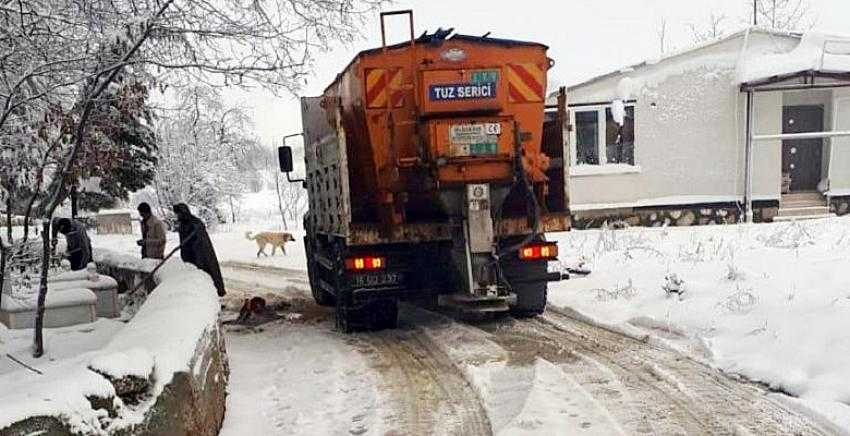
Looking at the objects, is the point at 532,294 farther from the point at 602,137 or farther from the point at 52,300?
the point at 602,137

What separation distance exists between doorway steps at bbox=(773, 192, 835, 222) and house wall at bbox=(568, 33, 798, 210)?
1.79 ft

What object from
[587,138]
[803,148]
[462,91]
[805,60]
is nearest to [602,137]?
[587,138]

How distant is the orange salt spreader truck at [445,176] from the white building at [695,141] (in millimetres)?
9068

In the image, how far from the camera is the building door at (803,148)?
55.3 ft

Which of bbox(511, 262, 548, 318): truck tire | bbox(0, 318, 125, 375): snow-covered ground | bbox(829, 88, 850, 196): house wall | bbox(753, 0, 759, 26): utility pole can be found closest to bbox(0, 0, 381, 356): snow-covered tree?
bbox(0, 318, 125, 375): snow-covered ground

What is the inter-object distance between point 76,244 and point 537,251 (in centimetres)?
711

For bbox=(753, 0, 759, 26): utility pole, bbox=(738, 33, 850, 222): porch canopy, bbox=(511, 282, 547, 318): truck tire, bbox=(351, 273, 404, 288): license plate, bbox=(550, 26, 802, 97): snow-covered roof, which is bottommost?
bbox=(511, 282, 547, 318): truck tire

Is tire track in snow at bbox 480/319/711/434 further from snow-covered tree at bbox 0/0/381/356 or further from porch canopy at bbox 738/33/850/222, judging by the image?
porch canopy at bbox 738/33/850/222

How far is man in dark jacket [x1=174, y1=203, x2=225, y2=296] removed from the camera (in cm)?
855

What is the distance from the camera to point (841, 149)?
15.8m

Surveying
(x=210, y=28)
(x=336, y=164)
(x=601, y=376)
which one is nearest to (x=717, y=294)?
(x=601, y=376)

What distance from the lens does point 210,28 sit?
5.92 m

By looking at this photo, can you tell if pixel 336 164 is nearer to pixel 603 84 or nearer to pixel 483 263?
pixel 483 263

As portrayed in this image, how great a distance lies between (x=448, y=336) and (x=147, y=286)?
3.99 meters
